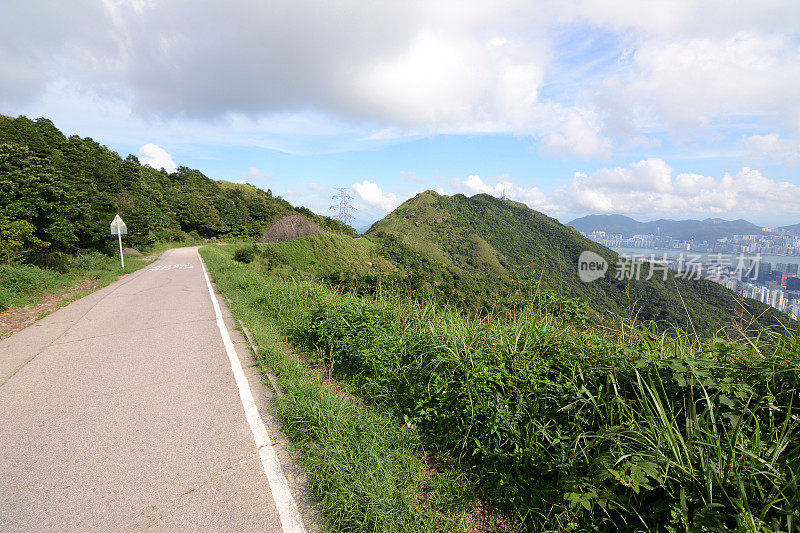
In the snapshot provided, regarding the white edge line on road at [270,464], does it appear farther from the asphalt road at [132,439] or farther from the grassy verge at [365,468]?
the grassy verge at [365,468]

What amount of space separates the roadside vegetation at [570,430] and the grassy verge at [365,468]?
13 mm

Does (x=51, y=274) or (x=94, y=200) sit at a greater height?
(x=94, y=200)

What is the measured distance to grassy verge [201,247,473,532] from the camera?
223cm

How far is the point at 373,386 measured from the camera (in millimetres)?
3766

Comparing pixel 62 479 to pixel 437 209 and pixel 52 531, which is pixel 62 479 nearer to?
pixel 52 531

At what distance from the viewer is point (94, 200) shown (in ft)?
59.2

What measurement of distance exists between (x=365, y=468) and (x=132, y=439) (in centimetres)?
228

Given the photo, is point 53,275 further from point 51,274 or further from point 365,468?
point 365,468

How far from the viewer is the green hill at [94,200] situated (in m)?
12.7

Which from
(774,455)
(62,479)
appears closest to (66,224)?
(62,479)

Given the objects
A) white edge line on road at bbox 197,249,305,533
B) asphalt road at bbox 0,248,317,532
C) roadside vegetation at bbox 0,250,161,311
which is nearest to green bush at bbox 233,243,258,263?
roadside vegetation at bbox 0,250,161,311

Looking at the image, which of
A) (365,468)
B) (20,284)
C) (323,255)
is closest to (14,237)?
(20,284)

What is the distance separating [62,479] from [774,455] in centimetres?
477

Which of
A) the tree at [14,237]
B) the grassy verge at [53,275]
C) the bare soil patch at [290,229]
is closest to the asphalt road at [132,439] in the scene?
the grassy verge at [53,275]
